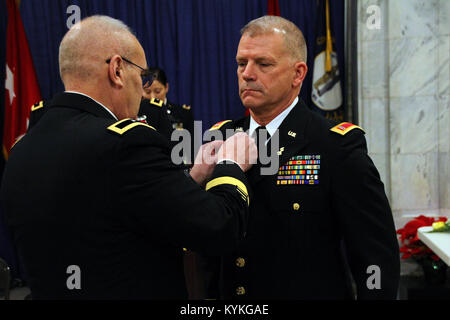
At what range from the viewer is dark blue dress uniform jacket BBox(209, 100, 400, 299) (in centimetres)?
151

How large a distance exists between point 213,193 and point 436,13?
3.50 metres

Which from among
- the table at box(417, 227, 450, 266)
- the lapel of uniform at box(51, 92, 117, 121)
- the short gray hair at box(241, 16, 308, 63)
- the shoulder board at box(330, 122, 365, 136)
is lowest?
the table at box(417, 227, 450, 266)

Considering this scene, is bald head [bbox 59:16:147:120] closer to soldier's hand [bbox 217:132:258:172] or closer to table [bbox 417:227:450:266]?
soldier's hand [bbox 217:132:258:172]

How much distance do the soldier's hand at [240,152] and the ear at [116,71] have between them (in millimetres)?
398

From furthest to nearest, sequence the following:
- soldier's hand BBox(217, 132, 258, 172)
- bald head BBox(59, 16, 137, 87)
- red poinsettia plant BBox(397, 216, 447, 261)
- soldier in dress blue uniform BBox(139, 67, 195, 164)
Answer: red poinsettia plant BBox(397, 216, 447, 261)
soldier in dress blue uniform BBox(139, 67, 195, 164)
soldier's hand BBox(217, 132, 258, 172)
bald head BBox(59, 16, 137, 87)

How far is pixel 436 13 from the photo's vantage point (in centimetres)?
390

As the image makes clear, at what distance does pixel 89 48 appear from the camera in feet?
4.25

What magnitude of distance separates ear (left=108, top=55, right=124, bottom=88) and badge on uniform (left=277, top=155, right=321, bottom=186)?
0.66m

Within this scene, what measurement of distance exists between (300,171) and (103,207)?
728 mm

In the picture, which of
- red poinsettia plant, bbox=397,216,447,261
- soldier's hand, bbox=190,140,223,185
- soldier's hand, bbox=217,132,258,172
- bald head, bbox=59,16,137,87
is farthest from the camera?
red poinsettia plant, bbox=397,216,447,261

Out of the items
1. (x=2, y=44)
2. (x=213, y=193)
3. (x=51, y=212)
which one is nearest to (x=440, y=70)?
(x=213, y=193)

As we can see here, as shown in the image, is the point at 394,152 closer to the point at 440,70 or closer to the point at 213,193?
the point at 440,70

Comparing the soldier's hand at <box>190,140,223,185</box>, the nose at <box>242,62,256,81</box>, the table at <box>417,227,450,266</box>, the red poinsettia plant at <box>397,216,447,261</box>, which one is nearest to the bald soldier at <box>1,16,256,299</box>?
the soldier's hand at <box>190,140,223,185</box>

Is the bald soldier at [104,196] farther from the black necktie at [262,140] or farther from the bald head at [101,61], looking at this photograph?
the black necktie at [262,140]
